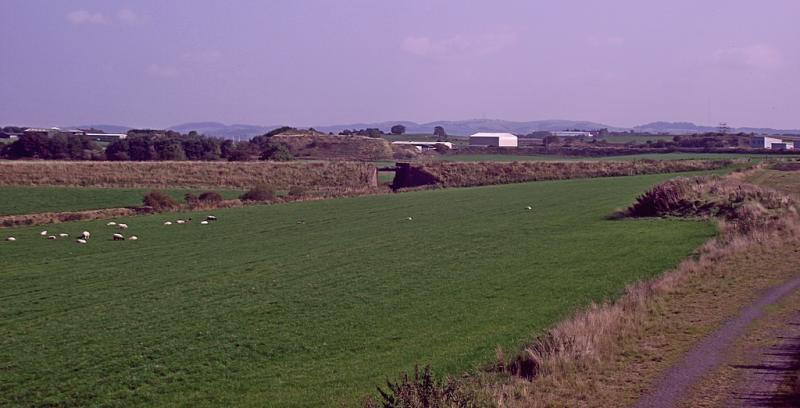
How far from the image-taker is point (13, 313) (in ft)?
64.8

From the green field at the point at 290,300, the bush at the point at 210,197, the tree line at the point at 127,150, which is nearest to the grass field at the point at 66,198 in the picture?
the bush at the point at 210,197

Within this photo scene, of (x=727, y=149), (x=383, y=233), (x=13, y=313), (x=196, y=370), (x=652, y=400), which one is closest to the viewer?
(x=652, y=400)

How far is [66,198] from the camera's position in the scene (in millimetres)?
55344

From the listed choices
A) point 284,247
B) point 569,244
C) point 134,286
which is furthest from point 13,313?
point 569,244

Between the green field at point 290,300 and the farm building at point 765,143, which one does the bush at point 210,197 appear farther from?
the farm building at point 765,143

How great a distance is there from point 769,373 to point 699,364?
974 mm

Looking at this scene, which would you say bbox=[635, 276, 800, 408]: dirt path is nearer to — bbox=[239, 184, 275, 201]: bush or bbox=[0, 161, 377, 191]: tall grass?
bbox=[239, 184, 275, 201]: bush

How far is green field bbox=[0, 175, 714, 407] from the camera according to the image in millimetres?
13945

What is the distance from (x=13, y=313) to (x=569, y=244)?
712 inches

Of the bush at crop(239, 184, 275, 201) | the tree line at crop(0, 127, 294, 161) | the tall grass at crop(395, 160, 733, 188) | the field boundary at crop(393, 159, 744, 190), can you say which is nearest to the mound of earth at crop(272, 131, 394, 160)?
the tree line at crop(0, 127, 294, 161)

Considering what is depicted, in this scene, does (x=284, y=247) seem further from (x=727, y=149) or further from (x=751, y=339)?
(x=727, y=149)

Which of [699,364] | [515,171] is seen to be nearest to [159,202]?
[515,171]

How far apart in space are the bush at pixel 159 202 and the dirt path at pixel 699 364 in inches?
1719

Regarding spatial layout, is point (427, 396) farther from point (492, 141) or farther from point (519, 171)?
point (492, 141)
